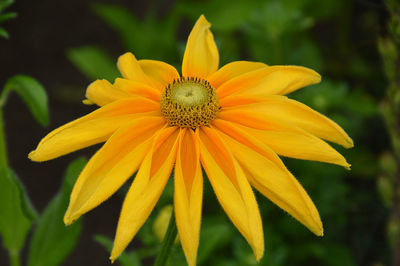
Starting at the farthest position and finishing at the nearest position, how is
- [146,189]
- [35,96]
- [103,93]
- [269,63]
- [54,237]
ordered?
[269,63]
[54,237]
[35,96]
[103,93]
[146,189]

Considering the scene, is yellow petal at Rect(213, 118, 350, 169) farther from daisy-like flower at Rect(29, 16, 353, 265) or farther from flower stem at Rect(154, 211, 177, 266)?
flower stem at Rect(154, 211, 177, 266)

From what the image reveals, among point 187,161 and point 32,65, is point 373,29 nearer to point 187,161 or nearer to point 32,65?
point 32,65

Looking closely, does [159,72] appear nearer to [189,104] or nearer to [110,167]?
[189,104]

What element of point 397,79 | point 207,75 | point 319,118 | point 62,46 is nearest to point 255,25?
point 397,79

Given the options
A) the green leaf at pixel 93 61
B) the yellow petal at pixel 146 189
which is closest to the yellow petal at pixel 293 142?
the yellow petal at pixel 146 189

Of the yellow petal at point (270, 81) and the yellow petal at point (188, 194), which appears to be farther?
the yellow petal at point (270, 81)

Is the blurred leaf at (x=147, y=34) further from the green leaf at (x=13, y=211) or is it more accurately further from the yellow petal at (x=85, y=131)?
the yellow petal at (x=85, y=131)

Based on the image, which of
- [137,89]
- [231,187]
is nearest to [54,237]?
[137,89]
